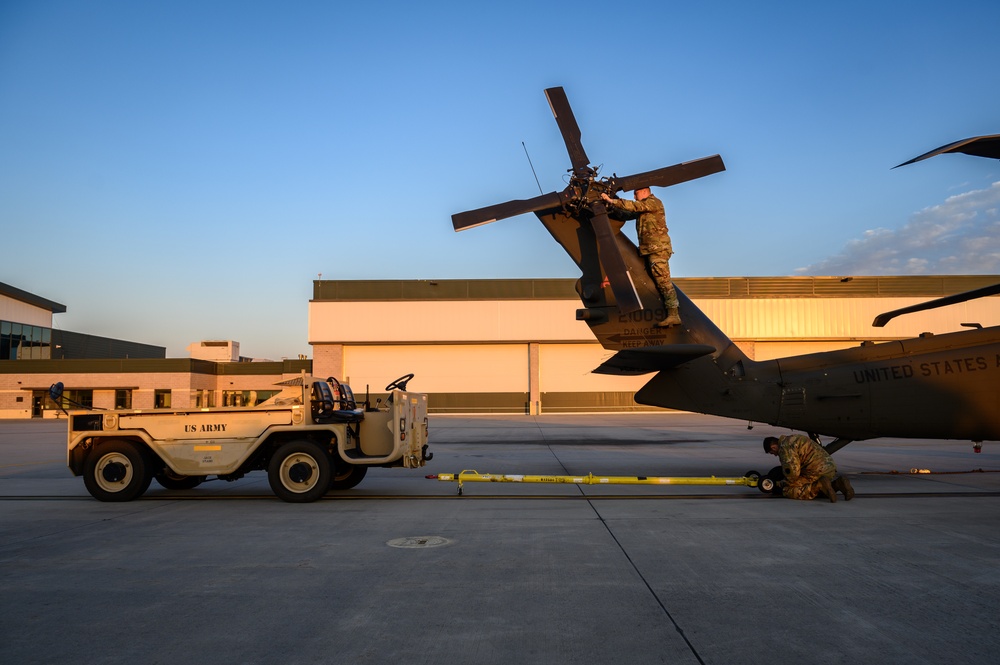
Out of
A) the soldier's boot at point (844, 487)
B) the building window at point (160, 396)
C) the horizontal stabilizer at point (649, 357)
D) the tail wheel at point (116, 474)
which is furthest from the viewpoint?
the building window at point (160, 396)

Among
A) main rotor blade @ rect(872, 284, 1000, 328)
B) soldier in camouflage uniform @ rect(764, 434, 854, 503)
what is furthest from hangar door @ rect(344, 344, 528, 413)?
soldier in camouflage uniform @ rect(764, 434, 854, 503)

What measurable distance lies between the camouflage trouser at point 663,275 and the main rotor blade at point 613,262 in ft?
2.59

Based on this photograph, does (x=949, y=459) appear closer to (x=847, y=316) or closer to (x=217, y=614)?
(x=217, y=614)

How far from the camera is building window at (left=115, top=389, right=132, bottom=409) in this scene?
49.7m

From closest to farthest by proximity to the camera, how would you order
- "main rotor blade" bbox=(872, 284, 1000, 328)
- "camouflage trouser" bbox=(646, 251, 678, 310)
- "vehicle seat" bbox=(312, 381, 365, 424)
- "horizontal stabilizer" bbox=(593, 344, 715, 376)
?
"main rotor blade" bbox=(872, 284, 1000, 328) → "vehicle seat" bbox=(312, 381, 365, 424) → "horizontal stabilizer" bbox=(593, 344, 715, 376) → "camouflage trouser" bbox=(646, 251, 678, 310)

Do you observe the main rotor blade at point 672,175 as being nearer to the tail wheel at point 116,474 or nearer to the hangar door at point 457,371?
the tail wheel at point 116,474

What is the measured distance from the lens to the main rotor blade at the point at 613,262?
1173 centimetres

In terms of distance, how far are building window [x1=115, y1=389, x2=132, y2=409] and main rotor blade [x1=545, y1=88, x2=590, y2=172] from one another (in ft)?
159

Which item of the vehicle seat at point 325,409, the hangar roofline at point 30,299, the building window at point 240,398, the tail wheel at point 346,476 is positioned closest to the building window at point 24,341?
the hangar roofline at point 30,299

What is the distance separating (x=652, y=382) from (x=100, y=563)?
9.72m

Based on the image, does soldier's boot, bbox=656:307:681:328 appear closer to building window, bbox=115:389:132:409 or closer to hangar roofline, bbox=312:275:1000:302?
hangar roofline, bbox=312:275:1000:302

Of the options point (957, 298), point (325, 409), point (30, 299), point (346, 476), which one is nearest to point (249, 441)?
point (325, 409)

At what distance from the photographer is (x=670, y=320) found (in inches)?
492

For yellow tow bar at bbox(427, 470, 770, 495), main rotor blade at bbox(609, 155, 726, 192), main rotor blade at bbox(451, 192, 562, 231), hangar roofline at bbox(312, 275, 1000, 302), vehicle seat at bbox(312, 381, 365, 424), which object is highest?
hangar roofline at bbox(312, 275, 1000, 302)
